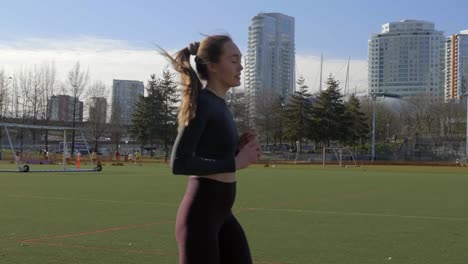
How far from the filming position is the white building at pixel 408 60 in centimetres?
15750

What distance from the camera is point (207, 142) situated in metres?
Result: 3.44

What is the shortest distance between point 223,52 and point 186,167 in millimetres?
682

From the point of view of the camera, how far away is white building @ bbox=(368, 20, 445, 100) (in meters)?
158

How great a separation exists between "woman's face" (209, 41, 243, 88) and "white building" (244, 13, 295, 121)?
468 ft

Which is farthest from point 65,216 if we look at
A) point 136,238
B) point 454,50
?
point 454,50

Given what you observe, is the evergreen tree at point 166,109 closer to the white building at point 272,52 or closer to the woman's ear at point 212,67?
the white building at point 272,52

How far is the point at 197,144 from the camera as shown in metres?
3.43

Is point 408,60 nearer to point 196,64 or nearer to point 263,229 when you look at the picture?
point 263,229

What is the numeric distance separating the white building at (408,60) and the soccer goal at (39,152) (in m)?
82.2

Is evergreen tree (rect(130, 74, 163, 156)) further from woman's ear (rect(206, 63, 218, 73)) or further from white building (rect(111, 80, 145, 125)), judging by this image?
woman's ear (rect(206, 63, 218, 73))

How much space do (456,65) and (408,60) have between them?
46.6 feet

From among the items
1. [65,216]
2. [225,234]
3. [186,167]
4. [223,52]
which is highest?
[223,52]

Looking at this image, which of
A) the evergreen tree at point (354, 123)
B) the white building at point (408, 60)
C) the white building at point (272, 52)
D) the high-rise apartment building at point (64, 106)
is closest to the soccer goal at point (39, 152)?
the high-rise apartment building at point (64, 106)

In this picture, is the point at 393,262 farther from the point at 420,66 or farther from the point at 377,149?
the point at 420,66
